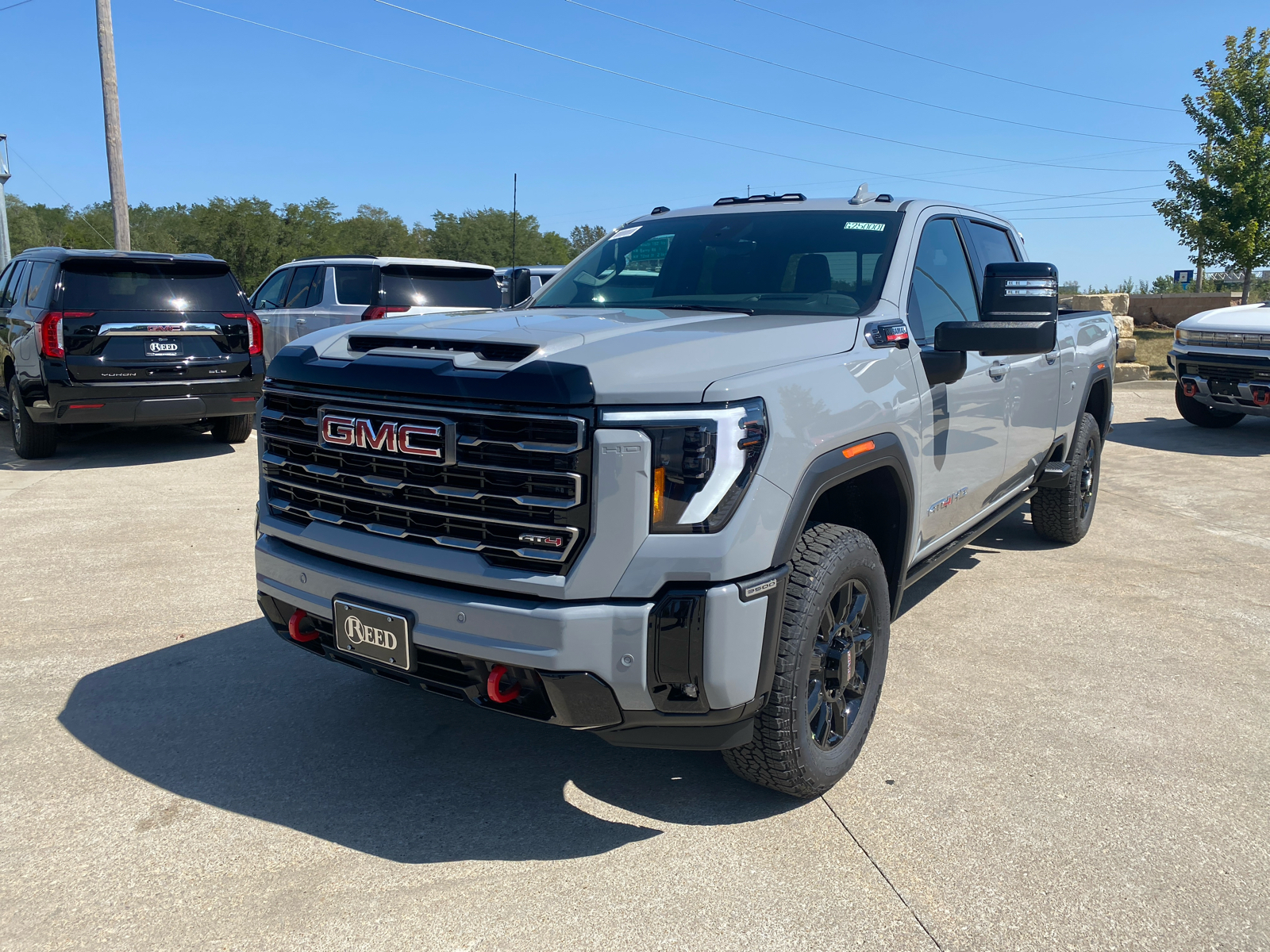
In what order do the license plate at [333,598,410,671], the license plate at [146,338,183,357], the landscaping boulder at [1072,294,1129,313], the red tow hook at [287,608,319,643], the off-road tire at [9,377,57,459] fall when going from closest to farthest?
the license plate at [333,598,410,671] < the red tow hook at [287,608,319,643] < the license plate at [146,338,183,357] < the off-road tire at [9,377,57,459] < the landscaping boulder at [1072,294,1129,313]

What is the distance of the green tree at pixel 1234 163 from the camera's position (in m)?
20.2

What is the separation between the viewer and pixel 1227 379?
Answer: 10117mm

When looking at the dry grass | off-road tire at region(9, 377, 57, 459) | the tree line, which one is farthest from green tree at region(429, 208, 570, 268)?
off-road tire at region(9, 377, 57, 459)

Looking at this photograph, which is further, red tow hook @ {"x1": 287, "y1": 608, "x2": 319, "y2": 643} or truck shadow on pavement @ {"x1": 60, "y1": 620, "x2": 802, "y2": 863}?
red tow hook @ {"x1": 287, "y1": 608, "x2": 319, "y2": 643}

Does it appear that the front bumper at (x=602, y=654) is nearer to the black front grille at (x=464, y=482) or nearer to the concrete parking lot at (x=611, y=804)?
the black front grille at (x=464, y=482)

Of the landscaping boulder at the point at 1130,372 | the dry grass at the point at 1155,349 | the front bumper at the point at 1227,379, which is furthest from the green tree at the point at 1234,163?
the front bumper at the point at 1227,379

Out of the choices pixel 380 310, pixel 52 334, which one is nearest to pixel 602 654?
pixel 52 334

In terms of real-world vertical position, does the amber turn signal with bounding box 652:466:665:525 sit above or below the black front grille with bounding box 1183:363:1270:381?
above

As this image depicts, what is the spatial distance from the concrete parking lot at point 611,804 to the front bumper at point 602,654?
1.54ft

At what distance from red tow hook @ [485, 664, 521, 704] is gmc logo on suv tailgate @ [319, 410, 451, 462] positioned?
23.0 inches

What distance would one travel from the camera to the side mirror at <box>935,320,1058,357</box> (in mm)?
3482

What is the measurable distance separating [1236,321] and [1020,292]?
8314 mm

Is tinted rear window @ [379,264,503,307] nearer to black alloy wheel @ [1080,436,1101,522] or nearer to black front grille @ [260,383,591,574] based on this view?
A: black alloy wheel @ [1080,436,1101,522]

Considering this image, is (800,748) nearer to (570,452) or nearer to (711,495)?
(711,495)
